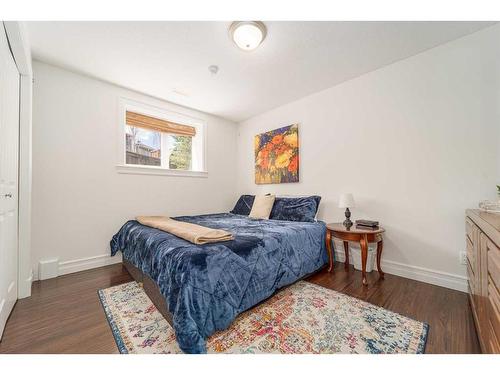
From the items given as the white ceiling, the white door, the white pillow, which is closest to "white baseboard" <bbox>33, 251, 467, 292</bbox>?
the white door

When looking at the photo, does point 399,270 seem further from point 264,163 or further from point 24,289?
point 24,289

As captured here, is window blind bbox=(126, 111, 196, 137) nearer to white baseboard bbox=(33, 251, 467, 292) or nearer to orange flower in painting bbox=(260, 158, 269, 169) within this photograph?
orange flower in painting bbox=(260, 158, 269, 169)

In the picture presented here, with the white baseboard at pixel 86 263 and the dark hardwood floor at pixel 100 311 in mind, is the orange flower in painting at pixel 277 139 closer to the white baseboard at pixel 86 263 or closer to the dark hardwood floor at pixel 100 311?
the dark hardwood floor at pixel 100 311

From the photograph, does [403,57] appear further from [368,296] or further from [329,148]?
[368,296]

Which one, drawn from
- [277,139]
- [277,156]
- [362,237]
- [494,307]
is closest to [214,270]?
[494,307]

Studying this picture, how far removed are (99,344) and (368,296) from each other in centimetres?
207

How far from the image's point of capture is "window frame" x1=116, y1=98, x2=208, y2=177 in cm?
292

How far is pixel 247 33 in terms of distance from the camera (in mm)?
1857

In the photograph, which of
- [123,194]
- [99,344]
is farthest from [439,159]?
[123,194]

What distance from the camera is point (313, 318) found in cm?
157

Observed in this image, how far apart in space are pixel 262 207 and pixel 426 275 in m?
2.02

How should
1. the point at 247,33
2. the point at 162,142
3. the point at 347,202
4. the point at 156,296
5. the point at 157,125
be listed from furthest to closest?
the point at 162,142, the point at 157,125, the point at 347,202, the point at 247,33, the point at 156,296

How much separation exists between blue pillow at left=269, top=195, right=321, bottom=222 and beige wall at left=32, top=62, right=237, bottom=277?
1777 millimetres

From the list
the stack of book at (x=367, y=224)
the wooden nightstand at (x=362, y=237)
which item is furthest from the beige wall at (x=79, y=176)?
the stack of book at (x=367, y=224)
